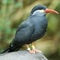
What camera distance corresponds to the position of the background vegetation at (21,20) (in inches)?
351

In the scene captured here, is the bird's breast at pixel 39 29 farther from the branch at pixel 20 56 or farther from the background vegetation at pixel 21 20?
the background vegetation at pixel 21 20

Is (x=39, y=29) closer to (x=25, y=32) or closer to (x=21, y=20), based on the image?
(x=25, y=32)

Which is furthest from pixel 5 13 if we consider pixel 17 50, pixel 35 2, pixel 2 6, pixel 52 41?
pixel 17 50

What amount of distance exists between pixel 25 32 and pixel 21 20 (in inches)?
109

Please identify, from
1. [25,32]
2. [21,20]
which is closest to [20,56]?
[25,32]

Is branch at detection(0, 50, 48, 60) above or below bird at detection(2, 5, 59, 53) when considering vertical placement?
below

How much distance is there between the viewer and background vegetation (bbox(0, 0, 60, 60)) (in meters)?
8.92

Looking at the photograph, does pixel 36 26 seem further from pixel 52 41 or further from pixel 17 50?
pixel 52 41

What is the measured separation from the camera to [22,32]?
260 inches

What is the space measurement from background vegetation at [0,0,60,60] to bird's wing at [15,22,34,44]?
2.00 metres

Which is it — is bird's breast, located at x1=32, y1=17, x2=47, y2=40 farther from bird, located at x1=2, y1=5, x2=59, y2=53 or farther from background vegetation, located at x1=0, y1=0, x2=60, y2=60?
background vegetation, located at x1=0, y1=0, x2=60, y2=60

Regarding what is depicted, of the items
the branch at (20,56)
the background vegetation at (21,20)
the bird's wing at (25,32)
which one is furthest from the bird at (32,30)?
the background vegetation at (21,20)

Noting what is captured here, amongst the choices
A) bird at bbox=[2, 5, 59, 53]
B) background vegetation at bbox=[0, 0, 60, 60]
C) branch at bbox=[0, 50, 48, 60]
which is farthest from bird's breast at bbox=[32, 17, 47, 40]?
background vegetation at bbox=[0, 0, 60, 60]

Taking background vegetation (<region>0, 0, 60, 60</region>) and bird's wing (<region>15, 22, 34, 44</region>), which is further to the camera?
background vegetation (<region>0, 0, 60, 60</region>)
